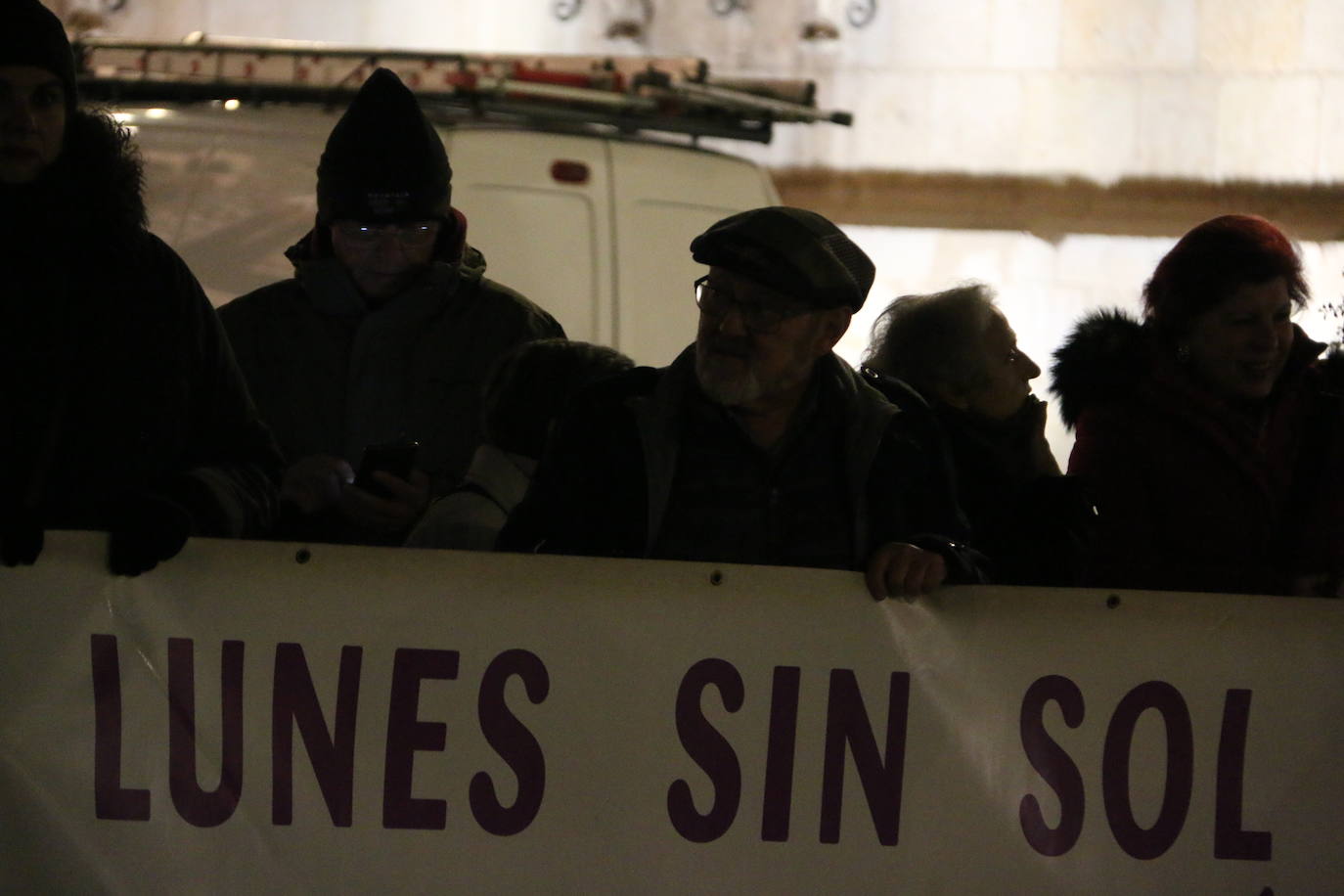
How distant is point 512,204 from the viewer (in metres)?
6.20

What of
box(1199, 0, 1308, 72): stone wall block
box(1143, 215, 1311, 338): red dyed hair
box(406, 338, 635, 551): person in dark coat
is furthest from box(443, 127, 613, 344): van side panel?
box(1199, 0, 1308, 72): stone wall block

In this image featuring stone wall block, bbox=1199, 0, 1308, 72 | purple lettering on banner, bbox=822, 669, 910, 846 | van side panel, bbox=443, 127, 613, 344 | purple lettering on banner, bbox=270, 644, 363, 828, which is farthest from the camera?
stone wall block, bbox=1199, 0, 1308, 72

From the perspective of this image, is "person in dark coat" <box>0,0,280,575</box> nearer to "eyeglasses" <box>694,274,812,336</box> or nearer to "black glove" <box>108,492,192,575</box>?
"black glove" <box>108,492,192,575</box>

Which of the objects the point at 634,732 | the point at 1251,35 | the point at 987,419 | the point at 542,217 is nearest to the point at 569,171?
the point at 542,217

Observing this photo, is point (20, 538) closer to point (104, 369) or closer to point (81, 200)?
point (104, 369)

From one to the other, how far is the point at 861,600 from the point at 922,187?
26.8 ft

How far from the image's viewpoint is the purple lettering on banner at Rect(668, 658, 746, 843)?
3.39 meters

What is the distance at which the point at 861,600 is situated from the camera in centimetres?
343

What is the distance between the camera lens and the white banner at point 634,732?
3.29 metres

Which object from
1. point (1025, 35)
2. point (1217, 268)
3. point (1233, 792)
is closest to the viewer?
point (1233, 792)

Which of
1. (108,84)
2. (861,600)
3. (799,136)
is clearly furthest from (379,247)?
(799,136)

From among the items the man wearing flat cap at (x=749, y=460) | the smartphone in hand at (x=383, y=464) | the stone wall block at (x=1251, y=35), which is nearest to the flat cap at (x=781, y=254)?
the man wearing flat cap at (x=749, y=460)

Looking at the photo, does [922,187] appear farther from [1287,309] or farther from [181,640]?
[181,640]

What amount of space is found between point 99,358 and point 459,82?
3.16m
